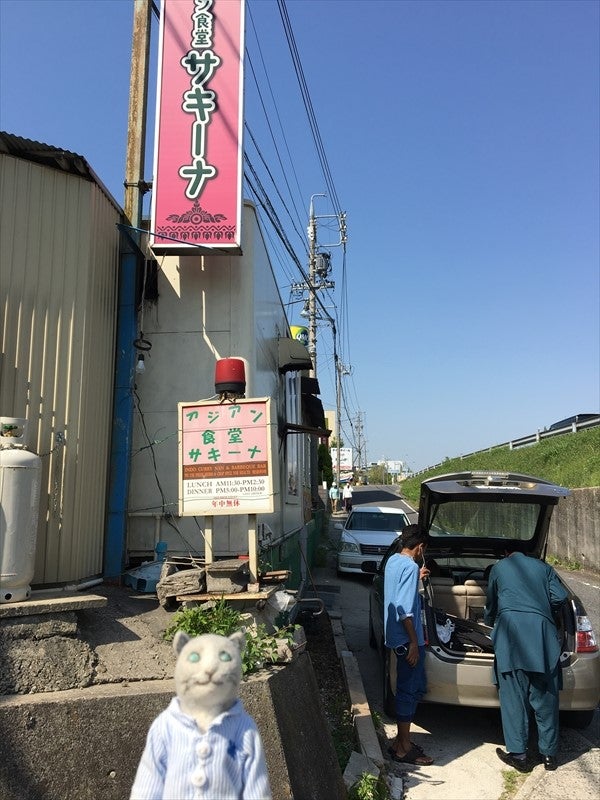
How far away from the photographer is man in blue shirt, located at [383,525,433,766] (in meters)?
4.90

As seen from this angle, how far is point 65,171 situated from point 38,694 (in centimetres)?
441

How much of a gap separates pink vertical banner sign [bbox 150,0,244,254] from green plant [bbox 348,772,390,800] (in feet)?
16.0

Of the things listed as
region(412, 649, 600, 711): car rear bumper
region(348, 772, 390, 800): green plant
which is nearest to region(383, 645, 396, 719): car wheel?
region(412, 649, 600, 711): car rear bumper

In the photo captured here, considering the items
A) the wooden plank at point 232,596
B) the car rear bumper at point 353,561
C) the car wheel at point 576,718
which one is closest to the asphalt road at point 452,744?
the car wheel at point 576,718

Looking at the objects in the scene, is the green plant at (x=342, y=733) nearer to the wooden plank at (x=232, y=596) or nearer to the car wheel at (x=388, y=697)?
the car wheel at (x=388, y=697)

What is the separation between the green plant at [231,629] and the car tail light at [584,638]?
2.49 metres

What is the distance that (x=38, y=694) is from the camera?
3.58 meters

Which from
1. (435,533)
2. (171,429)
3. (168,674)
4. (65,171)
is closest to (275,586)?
(168,674)

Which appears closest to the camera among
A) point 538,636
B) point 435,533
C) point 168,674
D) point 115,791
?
point 115,791

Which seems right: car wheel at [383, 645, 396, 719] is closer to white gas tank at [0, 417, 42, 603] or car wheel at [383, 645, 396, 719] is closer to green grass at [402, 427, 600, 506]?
white gas tank at [0, 417, 42, 603]

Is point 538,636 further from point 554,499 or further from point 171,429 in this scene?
point 171,429

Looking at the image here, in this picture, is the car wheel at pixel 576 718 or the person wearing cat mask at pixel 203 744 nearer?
the person wearing cat mask at pixel 203 744

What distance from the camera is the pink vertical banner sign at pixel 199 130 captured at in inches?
254

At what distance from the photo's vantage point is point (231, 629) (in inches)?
165
